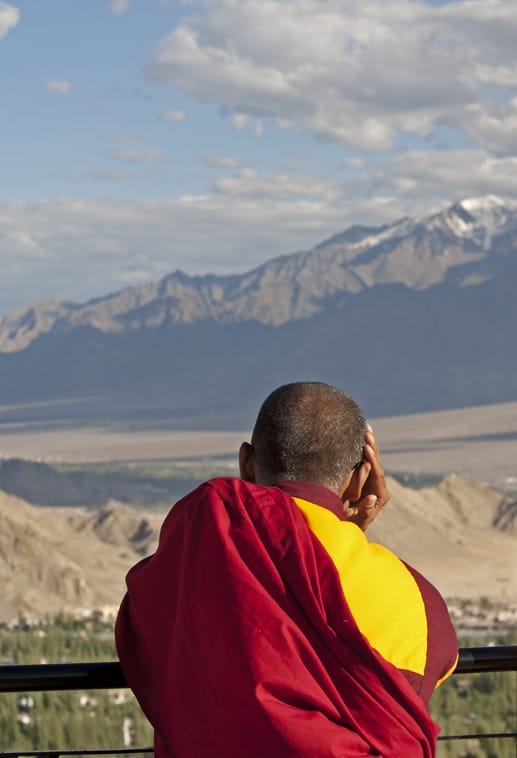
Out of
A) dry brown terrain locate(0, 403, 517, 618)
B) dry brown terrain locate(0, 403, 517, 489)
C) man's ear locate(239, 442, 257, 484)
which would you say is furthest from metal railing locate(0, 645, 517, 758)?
dry brown terrain locate(0, 403, 517, 489)

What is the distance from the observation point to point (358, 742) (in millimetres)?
2125

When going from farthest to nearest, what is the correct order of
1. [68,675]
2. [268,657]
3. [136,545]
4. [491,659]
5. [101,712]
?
[136,545]
[101,712]
[491,659]
[68,675]
[268,657]

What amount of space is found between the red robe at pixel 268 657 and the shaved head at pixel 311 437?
0.70ft

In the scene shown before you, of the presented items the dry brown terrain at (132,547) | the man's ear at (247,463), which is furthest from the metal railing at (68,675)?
the dry brown terrain at (132,547)

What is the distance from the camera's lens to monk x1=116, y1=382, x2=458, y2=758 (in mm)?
2125

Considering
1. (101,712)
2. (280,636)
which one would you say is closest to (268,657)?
(280,636)

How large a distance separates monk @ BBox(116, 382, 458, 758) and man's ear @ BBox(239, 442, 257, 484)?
0.93 feet

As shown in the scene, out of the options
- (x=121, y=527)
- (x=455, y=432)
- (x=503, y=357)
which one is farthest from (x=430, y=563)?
(x=503, y=357)

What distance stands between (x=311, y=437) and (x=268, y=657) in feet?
1.83

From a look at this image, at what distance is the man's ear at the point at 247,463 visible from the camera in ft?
8.75

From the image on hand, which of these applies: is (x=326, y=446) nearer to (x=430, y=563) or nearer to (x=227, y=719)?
(x=227, y=719)

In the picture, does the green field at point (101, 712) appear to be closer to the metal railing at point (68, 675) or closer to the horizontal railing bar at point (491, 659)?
the horizontal railing bar at point (491, 659)

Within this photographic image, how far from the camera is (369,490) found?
8.77ft

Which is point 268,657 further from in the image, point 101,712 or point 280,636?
point 101,712
